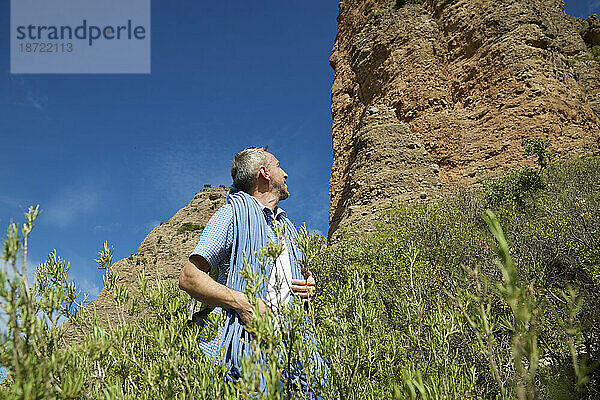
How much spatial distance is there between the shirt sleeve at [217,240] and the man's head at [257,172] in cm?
40

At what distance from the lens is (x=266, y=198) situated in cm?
267

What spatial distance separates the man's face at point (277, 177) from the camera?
2.71 m

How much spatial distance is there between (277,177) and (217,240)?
75 centimetres

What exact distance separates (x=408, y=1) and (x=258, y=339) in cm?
2030

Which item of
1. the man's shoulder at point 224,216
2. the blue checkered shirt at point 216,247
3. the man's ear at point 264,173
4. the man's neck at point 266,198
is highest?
the man's ear at point 264,173

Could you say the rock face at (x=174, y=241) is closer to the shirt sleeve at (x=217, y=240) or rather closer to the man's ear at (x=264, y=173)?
the man's ear at (x=264, y=173)

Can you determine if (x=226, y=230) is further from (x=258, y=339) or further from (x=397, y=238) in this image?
(x=397, y=238)

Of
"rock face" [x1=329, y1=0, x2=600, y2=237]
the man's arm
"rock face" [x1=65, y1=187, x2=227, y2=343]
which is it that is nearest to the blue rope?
the man's arm

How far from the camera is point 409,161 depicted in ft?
48.4

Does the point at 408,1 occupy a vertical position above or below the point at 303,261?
above

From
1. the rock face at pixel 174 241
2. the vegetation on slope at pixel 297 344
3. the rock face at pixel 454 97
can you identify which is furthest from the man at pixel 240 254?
the rock face at pixel 174 241

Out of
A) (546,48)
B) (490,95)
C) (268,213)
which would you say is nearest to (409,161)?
(490,95)

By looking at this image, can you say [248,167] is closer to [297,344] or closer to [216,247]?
[216,247]

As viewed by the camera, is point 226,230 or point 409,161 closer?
point 226,230
